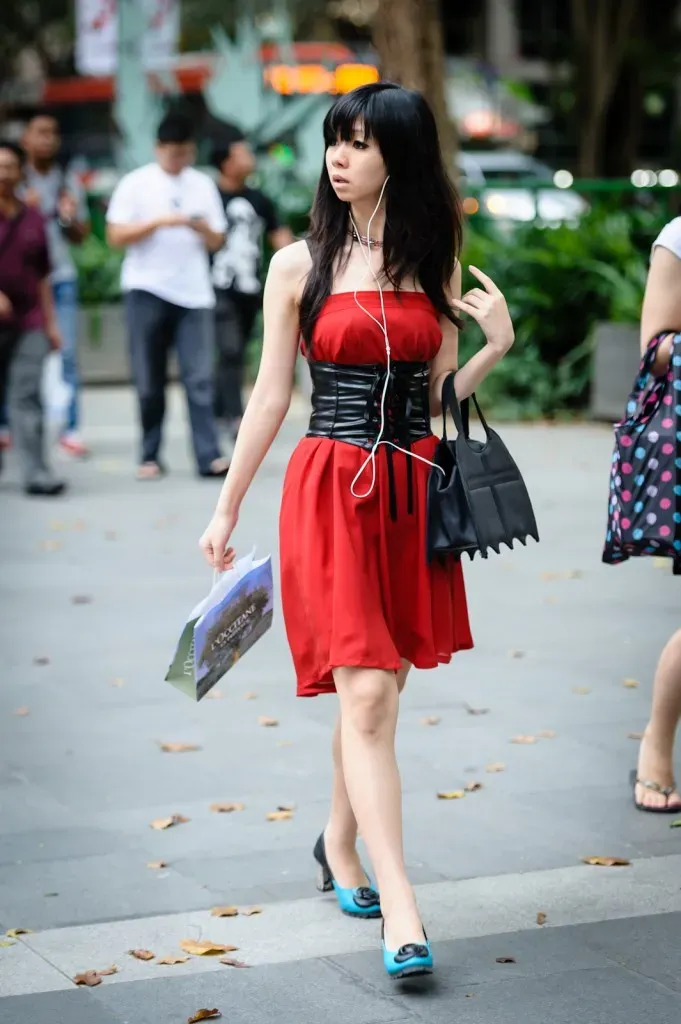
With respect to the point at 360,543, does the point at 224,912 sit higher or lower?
lower

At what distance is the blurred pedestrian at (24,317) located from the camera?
10.2 meters

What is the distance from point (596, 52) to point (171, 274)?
823 inches

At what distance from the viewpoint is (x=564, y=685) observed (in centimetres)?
633

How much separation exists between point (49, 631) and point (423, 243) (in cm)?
364

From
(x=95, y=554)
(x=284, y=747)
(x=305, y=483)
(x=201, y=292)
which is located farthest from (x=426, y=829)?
(x=201, y=292)

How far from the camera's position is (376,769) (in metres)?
3.88

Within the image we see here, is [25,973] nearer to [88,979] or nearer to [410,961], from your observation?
[88,979]

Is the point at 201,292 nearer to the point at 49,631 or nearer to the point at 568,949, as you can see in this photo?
the point at 49,631

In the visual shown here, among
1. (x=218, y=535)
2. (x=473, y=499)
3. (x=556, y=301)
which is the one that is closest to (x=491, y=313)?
(x=473, y=499)

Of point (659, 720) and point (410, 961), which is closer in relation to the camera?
point (410, 961)

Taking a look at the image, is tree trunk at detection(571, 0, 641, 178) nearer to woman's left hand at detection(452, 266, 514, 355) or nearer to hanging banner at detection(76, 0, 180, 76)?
hanging banner at detection(76, 0, 180, 76)

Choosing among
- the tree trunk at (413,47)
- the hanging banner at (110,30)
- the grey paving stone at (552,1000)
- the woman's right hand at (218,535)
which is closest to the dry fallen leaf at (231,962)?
the grey paving stone at (552,1000)

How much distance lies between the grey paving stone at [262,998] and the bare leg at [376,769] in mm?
201

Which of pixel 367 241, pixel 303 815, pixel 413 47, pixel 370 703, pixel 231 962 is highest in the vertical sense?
pixel 413 47
